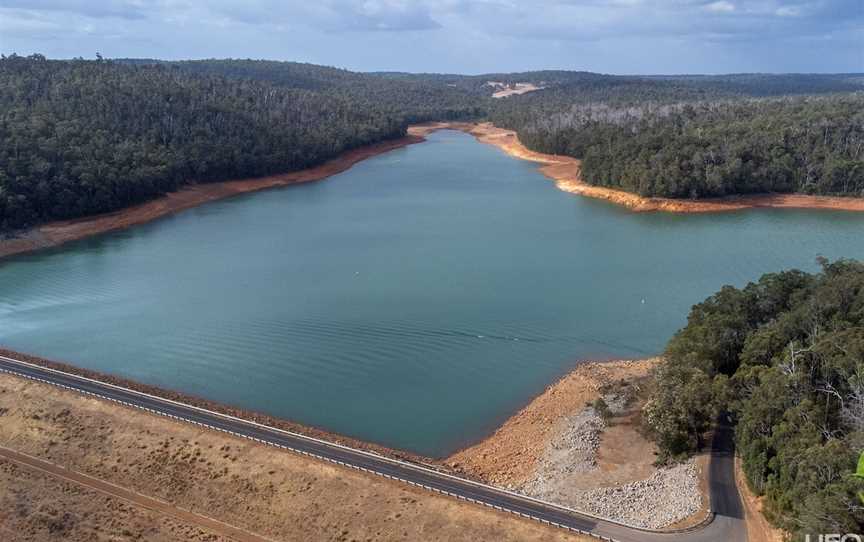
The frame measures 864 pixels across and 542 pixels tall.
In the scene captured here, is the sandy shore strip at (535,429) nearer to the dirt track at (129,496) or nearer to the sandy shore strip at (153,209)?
the dirt track at (129,496)

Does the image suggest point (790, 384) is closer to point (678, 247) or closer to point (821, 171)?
point (678, 247)

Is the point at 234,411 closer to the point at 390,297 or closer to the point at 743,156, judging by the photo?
the point at 390,297

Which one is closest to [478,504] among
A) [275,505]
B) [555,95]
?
[275,505]

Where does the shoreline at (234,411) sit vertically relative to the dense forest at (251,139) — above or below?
below

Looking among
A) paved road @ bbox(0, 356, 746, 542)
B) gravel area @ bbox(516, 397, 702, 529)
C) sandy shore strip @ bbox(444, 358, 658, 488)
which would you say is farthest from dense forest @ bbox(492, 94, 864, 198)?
paved road @ bbox(0, 356, 746, 542)

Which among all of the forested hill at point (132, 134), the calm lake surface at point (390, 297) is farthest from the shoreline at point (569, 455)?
the forested hill at point (132, 134)

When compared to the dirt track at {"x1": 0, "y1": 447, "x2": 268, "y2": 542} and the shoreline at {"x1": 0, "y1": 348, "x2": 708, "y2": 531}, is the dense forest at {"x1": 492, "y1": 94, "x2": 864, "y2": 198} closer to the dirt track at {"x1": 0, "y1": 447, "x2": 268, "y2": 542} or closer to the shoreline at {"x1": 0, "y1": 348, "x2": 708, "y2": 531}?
the shoreline at {"x1": 0, "y1": 348, "x2": 708, "y2": 531}
